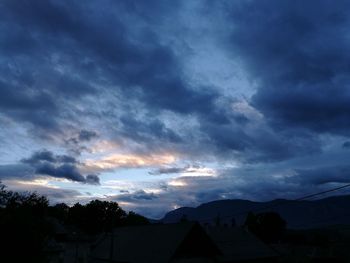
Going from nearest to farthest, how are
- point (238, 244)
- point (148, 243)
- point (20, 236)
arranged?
point (20, 236) → point (148, 243) → point (238, 244)

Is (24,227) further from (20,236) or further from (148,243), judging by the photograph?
(148,243)

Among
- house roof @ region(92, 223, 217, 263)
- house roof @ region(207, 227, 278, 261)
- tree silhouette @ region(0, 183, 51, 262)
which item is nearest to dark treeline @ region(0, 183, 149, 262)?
tree silhouette @ region(0, 183, 51, 262)

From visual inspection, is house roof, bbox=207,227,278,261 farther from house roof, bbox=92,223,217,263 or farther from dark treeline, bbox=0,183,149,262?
dark treeline, bbox=0,183,149,262

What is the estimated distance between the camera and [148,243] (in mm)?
50844

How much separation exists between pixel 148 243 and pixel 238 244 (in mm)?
15591

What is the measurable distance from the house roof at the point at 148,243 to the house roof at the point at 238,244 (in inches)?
312

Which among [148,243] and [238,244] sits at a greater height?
[148,243]

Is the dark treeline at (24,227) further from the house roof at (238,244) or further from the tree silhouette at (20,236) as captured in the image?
the house roof at (238,244)

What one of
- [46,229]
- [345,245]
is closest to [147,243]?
[46,229]

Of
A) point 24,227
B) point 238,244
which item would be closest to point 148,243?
point 238,244

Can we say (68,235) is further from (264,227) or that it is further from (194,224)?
(264,227)

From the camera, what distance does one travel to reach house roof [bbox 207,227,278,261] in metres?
54.8

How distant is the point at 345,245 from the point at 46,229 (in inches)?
1862

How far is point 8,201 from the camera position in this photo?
37.4m
